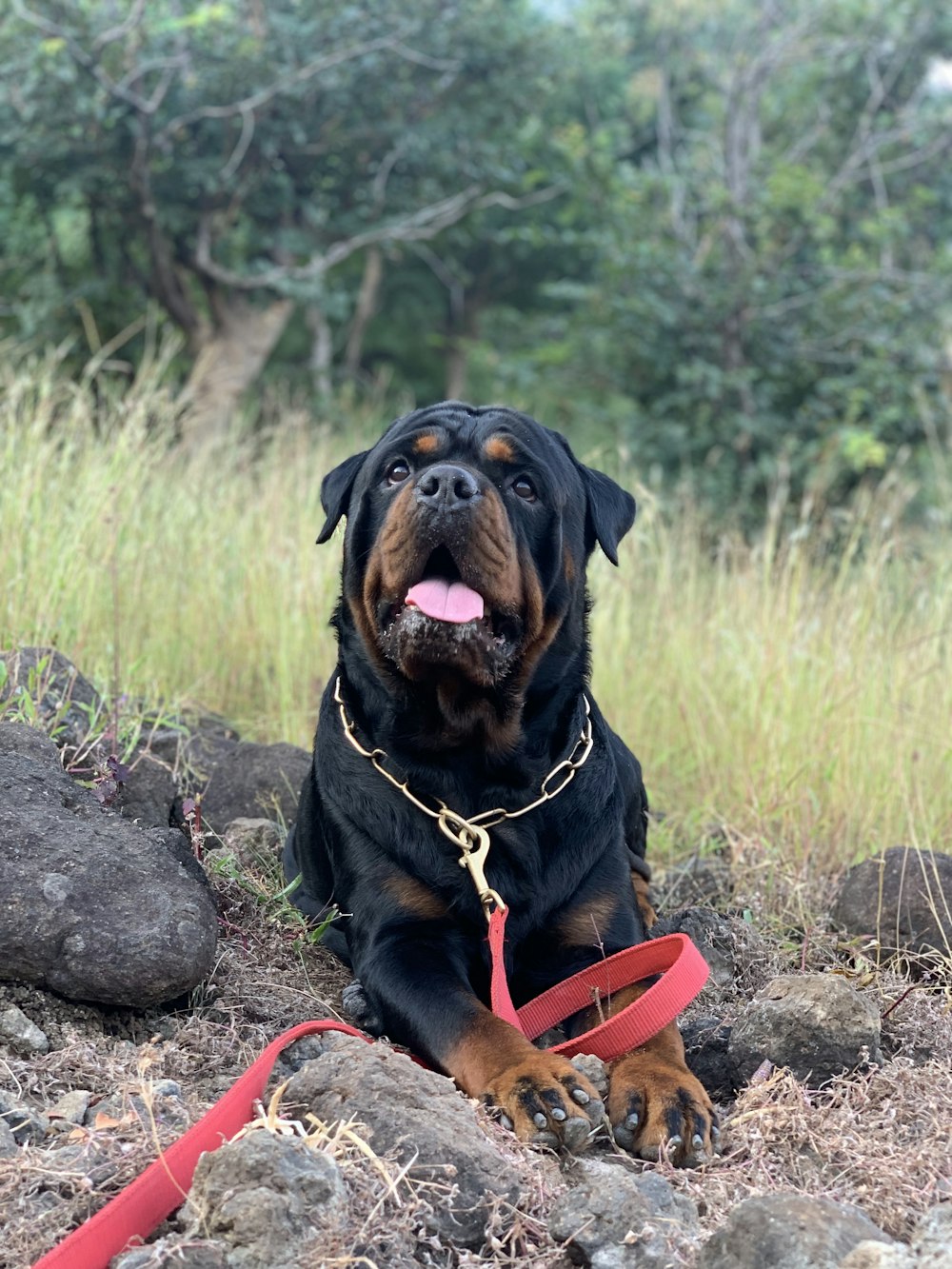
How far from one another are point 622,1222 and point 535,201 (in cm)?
1118

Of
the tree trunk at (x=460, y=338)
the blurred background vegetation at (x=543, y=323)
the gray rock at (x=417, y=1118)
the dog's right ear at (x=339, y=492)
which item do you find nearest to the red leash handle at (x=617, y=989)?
the gray rock at (x=417, y=1118)

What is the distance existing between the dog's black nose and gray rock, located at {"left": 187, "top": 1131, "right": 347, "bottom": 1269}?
1240 mm

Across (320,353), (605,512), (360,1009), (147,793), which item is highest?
(605,512)

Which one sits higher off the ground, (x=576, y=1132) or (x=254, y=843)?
(x=576, y=1132)

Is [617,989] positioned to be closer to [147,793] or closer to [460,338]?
[147,793]

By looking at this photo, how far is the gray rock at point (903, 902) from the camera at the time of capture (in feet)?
10.8

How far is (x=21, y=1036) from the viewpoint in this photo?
7.69 ft

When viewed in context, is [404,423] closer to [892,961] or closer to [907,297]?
[892,961]

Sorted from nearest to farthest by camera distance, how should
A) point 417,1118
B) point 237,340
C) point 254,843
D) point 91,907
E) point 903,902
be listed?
1. point 417,1118
2. point 91,907
3. point 903,902
4. point 254,843
5. point 237,340

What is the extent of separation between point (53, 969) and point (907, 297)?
8.53 meters

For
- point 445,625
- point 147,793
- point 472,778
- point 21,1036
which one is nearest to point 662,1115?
point 472,778

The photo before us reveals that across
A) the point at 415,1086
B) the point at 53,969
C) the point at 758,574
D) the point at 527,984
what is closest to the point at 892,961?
the point at 527,984

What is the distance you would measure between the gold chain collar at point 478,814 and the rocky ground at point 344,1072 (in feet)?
1.41

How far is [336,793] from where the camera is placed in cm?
297
